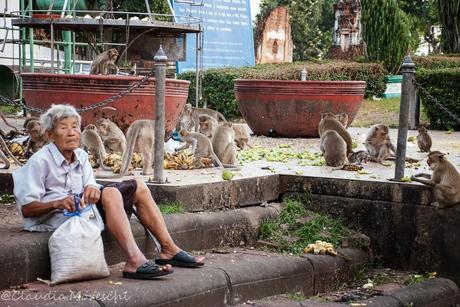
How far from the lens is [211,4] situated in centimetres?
2397

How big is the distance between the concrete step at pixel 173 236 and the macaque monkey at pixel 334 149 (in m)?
1.51

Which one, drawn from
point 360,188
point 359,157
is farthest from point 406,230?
point 359,157

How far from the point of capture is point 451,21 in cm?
2669

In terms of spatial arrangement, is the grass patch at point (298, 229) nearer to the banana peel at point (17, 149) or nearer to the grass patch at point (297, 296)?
the grass patch at point (297, 296)

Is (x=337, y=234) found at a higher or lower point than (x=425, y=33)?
lower

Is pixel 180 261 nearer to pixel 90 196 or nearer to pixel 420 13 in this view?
pixel 90 196

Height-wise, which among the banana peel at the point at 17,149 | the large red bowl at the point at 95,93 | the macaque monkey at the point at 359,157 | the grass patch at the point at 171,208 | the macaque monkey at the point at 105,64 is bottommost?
the grass patch at the point at 171,208

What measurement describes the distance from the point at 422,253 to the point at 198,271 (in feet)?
10.0

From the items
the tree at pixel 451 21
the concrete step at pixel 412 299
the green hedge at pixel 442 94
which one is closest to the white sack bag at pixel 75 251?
the concrete step at pixel 412 299

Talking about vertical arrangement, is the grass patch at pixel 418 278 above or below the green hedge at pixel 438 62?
below

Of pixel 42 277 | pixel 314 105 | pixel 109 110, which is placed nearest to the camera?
pixel 42 277

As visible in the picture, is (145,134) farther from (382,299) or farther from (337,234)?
(382,299)

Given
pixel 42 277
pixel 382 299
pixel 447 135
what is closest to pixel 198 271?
pixel 42 277

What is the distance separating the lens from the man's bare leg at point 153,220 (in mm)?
6336
